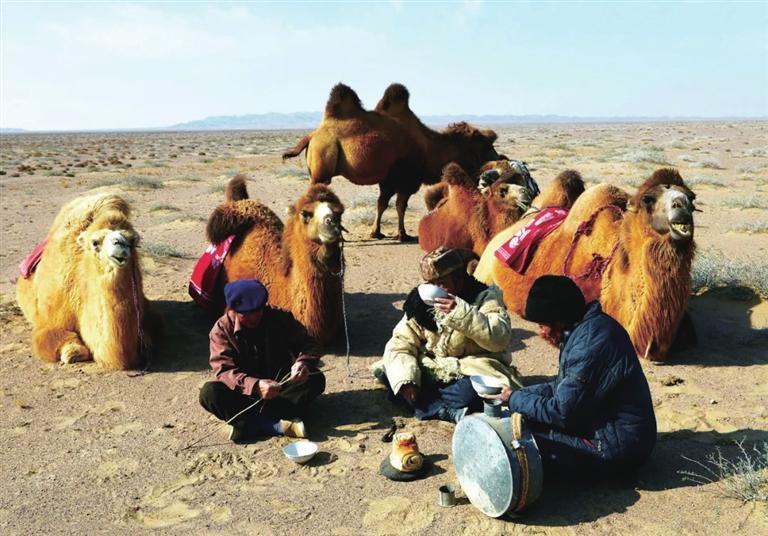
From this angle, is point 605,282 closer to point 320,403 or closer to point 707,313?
point 707,313

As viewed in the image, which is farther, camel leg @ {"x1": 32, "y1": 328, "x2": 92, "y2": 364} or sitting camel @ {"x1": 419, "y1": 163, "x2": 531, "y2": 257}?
sitting camel @ {"x1": 419, "y1": 163, "x2": 531, "y2": 257}

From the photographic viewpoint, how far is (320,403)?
5.14 m

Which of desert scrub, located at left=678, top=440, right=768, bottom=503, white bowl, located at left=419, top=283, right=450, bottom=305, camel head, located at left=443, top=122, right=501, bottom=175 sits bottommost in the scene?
desert scrub, located at left=678, top=440, right=768, bottom=503

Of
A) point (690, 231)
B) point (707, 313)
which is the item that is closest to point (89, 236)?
point (690, 231)

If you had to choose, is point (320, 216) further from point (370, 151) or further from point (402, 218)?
point (402, 218)

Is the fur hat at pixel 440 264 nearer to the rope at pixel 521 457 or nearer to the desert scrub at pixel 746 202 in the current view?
the rope at pixel 521 457

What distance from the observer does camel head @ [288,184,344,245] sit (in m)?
5.73

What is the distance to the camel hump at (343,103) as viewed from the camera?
11.0 m

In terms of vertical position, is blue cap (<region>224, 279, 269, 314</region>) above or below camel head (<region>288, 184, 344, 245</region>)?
below

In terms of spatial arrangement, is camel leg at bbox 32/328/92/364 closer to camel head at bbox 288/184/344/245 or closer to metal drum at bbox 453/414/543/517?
camel head at bbox 288/184/344/245

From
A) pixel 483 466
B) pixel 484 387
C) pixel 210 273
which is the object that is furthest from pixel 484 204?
pixel 483 466

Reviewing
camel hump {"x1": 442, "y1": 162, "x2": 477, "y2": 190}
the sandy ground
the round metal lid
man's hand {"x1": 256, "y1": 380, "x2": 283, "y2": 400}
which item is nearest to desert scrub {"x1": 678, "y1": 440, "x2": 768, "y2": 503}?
the sandy ground

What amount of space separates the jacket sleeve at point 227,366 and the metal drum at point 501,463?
5.12ft

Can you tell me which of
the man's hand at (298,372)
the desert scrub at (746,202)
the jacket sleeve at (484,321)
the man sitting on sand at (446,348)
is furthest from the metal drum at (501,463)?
the desert scrub at (746,202)
